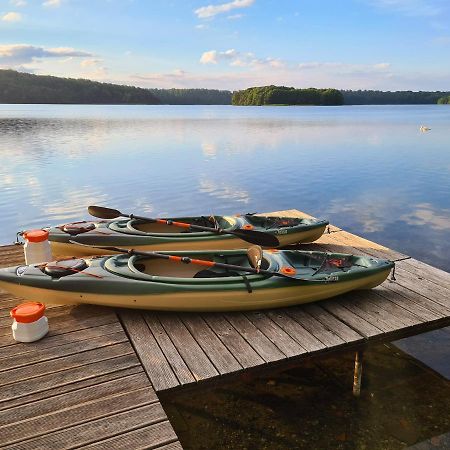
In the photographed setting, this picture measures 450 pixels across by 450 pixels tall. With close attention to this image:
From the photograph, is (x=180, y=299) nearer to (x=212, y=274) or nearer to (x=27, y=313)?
(x=212, y=274)

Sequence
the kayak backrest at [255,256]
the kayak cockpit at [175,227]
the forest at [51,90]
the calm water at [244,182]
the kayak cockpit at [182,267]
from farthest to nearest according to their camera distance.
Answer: the forest at [51,90], the calm water at [244,182], the kayak cockpit at [175,227], the kayak cockpit at [182,267], the kayak backrest at [255,256]

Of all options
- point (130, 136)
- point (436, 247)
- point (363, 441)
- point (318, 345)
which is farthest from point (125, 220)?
point (130, 136)

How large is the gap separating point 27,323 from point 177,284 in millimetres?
1770

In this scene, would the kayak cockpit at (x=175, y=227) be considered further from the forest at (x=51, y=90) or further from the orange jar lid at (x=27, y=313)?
the forest at (x=51, y=90)

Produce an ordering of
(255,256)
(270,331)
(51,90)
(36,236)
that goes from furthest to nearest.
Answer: (51,90) → (36,236) → (255,256) → (270,331)

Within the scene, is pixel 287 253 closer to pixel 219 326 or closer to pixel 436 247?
pixel 219 326

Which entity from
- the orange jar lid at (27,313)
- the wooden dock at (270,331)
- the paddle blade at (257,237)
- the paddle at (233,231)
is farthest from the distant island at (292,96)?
the orange jar lid at (27,313)

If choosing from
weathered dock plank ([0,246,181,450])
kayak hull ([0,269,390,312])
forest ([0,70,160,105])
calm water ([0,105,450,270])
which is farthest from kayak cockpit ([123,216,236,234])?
forest ([0,70,160,105])

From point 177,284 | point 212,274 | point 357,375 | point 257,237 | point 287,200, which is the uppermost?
point 257,237

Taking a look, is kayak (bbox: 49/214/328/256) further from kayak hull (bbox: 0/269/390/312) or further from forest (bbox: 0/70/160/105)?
forest (bbox: 0/70/160/105)

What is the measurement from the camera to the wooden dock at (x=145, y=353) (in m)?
3.68

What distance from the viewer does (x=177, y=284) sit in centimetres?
537

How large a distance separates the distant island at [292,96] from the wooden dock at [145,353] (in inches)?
4568

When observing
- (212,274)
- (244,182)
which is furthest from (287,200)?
(212,274)
